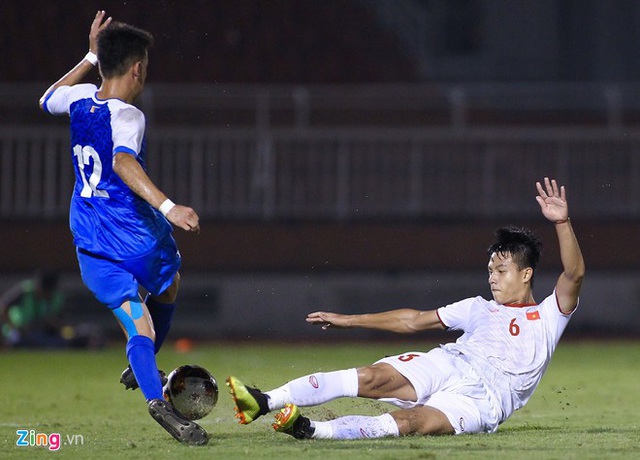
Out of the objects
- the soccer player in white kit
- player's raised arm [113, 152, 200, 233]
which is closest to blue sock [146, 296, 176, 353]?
player's raised arm [113, 152, 200, 233]

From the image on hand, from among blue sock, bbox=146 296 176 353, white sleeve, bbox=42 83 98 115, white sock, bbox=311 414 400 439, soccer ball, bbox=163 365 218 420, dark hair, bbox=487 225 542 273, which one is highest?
white sleeve, bbox=42 83 98 115

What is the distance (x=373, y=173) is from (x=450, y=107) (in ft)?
7.43

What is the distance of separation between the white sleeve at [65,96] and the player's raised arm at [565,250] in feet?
9.19

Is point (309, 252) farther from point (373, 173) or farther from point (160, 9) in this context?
point (160, 9)

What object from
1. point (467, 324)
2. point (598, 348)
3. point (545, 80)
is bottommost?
point (598, 348)

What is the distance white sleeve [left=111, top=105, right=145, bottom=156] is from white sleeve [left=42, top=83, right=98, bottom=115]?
43cm

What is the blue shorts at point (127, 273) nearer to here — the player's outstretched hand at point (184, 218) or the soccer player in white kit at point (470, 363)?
the player's outstretched hand at point (184, 218)

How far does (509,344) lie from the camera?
23.5 ft

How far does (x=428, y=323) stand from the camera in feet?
23.7

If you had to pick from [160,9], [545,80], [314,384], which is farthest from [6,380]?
[545,80]

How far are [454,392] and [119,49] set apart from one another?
2816 mm

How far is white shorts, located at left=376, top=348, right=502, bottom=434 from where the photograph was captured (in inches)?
277

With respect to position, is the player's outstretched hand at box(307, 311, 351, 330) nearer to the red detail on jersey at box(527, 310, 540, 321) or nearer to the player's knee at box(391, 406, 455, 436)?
the player's knee at box(391, 406, 455, 436)

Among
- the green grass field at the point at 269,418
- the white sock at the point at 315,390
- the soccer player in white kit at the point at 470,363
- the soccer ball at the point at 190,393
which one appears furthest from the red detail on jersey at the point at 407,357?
the soccer ball at the point at 190,393
